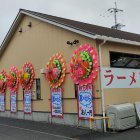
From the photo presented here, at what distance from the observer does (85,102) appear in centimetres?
1337

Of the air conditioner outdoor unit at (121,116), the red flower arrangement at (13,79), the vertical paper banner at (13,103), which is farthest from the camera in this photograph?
the vertical paper banner at (13,103)

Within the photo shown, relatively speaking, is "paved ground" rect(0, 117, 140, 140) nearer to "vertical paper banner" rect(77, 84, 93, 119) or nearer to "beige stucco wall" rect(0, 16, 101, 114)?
"vertical paper banner" rect(77, 84, 93, 119)

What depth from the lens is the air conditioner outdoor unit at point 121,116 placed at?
39.1 feet

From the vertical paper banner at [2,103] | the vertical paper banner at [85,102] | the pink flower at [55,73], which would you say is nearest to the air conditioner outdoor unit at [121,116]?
the vertical paper banner at [85,102]

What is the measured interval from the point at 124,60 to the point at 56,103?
4.05m

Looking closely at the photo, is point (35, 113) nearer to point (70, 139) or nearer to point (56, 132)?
point (56, 132)

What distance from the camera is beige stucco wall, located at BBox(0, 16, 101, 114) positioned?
14316mm

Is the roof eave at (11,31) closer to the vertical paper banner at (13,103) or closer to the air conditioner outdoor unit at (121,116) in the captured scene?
the vertical paper banner at (13,103)

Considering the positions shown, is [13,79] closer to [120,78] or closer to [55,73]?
[55,73]

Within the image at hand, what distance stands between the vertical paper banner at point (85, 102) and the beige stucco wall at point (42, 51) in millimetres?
297

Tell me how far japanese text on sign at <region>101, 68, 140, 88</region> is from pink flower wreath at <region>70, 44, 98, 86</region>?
51 cm

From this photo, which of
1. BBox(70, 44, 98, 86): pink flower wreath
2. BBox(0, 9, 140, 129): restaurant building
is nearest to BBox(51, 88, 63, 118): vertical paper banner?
BBox(0, 9, 140, 129): restaurant building

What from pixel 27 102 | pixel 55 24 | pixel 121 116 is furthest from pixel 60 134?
pixel 27 102

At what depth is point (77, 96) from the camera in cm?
1386
